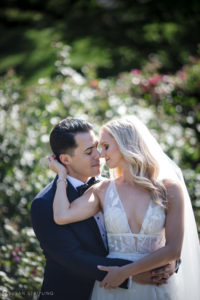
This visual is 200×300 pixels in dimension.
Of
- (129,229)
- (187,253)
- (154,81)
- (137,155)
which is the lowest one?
(154,81)

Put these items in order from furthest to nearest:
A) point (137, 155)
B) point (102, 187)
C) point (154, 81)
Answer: point (154, 81) < point (102, 187) < point (137, 155)

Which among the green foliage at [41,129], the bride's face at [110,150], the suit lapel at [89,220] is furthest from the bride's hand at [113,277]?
the green foliage at [41,129]

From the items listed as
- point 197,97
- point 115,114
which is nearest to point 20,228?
point 115,114

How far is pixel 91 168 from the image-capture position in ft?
10.7

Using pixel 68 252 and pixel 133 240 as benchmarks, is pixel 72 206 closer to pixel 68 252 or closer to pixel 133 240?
pixel 68 252

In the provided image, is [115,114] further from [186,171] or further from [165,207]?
[165,207]

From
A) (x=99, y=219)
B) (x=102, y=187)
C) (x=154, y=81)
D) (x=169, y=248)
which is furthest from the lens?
(x=154, y=81)

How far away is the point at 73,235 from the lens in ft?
9.86

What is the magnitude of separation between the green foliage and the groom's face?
1.42m

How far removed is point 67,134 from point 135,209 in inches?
31.0

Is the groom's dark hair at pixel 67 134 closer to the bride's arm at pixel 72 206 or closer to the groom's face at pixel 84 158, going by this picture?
the groom's face at pixel 84 158

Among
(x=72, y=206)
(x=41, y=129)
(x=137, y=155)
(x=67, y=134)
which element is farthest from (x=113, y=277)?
(x=41, y=129)

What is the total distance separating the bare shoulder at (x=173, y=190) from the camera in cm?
285

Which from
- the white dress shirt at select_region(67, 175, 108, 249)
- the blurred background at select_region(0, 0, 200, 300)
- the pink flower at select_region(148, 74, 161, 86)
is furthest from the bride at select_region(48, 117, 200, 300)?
the pink flower at select_region(148, 74, 161, 86)
